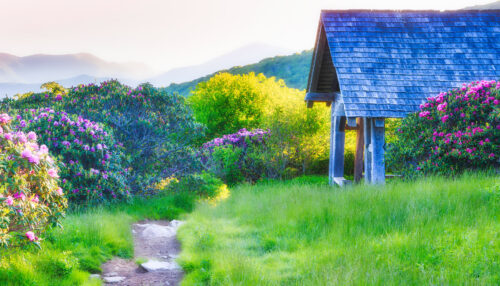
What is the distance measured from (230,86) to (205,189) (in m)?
15.5

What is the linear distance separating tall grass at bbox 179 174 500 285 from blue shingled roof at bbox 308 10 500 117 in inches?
129

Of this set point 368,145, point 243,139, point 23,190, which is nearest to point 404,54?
point 368,145

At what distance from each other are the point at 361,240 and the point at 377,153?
19.3 ft

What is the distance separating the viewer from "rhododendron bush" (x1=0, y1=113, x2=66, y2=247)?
4.92m

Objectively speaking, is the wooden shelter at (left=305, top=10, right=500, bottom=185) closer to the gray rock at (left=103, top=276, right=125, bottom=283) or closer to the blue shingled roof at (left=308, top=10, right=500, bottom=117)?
the blue shingled roof at (left=308, top=10, right=500, bottom=117)

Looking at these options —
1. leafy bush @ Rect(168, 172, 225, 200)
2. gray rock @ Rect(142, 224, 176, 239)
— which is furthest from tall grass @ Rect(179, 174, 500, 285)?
leafy bush @ Rect(168, 172, 225, 200)

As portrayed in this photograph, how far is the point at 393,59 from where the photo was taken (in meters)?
11.8

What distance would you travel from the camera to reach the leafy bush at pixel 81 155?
930 centimetres

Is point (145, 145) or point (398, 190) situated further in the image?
point (145, 145)

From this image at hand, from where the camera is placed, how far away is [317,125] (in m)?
17.7

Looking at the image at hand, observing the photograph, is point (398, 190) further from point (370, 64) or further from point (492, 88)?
point (370, 64)

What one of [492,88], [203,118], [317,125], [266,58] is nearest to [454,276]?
[492,88]

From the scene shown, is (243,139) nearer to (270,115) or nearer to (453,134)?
(270,115)

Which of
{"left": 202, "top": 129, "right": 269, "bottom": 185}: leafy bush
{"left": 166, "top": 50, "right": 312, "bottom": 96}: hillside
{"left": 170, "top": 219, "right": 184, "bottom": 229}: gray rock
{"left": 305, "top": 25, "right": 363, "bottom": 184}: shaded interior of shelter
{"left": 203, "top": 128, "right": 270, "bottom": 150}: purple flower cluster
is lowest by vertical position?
{"left": 170, "top": 219, "right": 184, "bottom": 229}: gray rock
